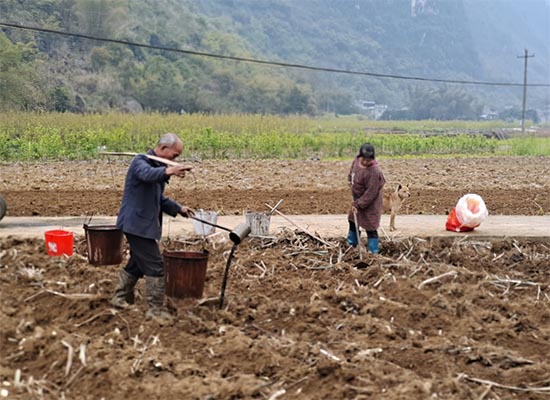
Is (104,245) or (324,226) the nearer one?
(104,245)

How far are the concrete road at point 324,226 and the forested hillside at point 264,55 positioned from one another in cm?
3547

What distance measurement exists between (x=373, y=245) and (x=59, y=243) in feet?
12.1

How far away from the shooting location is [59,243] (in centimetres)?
866

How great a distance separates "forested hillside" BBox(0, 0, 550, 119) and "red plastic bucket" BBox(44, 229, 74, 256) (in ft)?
124

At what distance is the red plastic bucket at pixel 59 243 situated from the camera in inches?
340

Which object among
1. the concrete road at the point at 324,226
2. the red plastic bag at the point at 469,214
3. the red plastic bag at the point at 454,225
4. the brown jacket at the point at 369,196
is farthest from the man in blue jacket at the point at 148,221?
the red plastic bag at the point at 454,225

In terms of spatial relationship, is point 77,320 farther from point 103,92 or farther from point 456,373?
point 103,92

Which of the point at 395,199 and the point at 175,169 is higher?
the point at 175,169

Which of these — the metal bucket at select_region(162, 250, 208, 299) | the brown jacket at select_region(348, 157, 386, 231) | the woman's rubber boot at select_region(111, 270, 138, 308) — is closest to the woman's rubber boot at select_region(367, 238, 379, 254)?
the brown jacket at select_region(348, 157, 386, 231)

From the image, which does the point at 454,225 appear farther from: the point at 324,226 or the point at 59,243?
the point at 59,243

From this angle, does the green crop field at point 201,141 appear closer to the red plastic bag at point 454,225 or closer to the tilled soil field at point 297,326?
the red plastic bag at point 454,225

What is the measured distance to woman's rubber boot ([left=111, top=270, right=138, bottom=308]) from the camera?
702 cm

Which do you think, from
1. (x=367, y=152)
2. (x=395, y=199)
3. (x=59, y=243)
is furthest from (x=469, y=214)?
(x=59, y=243)

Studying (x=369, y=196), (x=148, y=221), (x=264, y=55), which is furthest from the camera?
(x=264, y=55)
